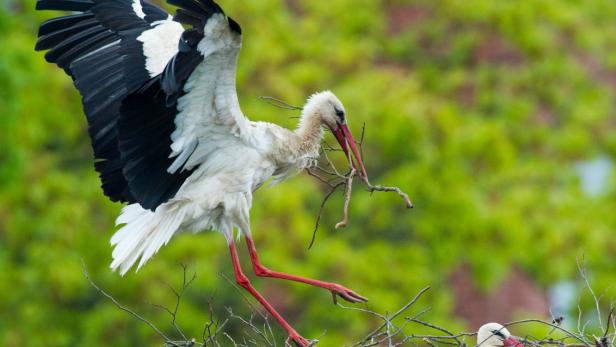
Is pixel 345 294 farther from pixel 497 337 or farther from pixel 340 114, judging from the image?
pixel 340 114

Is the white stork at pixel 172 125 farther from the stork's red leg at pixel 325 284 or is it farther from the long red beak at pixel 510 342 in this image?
the long red beak at pixel 510 342

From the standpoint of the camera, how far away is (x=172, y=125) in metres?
6.95

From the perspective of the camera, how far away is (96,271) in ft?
44.7

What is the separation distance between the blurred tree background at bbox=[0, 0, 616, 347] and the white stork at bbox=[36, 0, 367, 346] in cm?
412

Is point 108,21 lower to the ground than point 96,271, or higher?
higher

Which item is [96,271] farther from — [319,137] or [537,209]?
[319,137]

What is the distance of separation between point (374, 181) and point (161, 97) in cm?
764

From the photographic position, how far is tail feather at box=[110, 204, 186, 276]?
729 centimetres

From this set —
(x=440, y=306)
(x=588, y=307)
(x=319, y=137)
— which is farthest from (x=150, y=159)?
(x=588, y=307)

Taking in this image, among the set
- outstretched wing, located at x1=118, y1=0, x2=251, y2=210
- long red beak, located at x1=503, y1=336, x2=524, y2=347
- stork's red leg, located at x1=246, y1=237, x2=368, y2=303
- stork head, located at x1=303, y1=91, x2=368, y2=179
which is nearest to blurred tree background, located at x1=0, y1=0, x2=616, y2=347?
stork's red leg, located at x1=246, y1=237, x2=368, y2=303

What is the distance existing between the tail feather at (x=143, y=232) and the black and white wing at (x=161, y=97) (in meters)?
0.11

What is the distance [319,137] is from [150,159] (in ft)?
3.68

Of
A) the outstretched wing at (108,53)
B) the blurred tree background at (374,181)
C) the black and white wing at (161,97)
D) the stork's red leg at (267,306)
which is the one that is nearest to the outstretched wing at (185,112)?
the black and white wing at (161,97)

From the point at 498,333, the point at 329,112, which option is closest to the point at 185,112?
the point at 329,112
